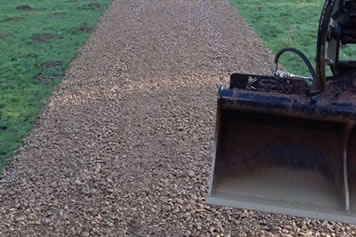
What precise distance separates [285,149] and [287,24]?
6.59m

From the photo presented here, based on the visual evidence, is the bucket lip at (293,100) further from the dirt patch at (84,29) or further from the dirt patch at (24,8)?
the dirt patch at (24,8)

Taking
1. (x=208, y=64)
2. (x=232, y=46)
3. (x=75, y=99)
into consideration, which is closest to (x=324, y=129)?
(x=75, y=99)

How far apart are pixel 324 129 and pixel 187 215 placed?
124 centimetres

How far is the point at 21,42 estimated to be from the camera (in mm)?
7820

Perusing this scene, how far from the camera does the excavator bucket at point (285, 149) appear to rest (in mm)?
2318

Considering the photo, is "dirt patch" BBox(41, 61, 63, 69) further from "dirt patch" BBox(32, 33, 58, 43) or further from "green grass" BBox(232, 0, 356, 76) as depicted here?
"green grass" BBox(232, 0, 356, 76)

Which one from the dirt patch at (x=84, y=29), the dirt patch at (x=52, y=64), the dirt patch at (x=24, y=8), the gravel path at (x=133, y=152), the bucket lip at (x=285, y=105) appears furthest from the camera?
the dirt patch at (x=24, y=8)

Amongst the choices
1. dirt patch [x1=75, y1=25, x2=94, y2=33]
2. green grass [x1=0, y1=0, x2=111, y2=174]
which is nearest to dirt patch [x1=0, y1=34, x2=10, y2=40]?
green grass [x1=0, y1=0, x2=111, y2=174]

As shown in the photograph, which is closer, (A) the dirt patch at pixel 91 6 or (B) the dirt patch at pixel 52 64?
(B) the dirt patch at pixel 52 64

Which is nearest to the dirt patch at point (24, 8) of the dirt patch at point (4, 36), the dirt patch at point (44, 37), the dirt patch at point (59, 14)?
the dirt patch at point (59, 14)

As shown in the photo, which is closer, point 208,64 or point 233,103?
point 233,103

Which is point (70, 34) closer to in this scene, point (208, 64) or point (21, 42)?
point (21, 42)

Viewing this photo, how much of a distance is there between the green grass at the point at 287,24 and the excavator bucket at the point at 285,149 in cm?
375

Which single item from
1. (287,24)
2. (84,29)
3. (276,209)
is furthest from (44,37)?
(276,209)
